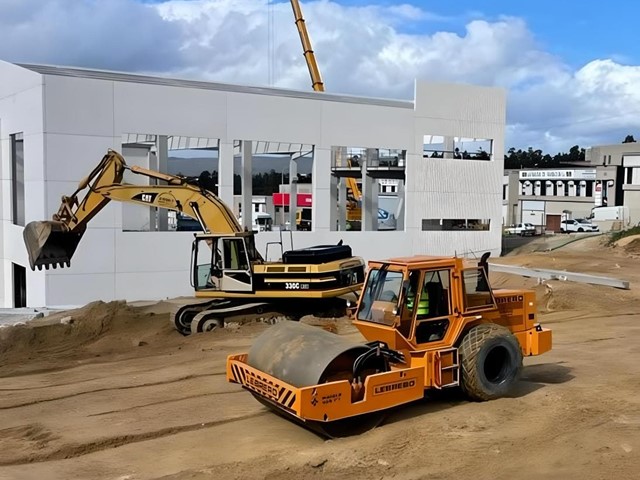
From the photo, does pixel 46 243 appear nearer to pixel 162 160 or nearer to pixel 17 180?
pixel 162 160

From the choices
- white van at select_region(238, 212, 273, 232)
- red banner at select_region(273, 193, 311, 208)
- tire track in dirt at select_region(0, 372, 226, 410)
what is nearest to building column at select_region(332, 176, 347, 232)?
red banner at select_region(273, 193, 311, 208)

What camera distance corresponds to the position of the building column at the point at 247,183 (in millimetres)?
27016

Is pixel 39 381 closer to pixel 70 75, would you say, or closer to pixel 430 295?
pixel 430 295

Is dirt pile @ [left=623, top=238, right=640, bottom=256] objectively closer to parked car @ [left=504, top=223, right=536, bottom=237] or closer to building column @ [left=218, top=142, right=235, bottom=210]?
parked car @ [left=504, top=223, right=536, bottom=237]

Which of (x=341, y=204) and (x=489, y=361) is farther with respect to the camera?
(x=341, y=204)

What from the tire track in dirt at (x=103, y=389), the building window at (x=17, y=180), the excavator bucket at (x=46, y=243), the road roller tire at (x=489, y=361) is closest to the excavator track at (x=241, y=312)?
the excavator bucket at (x=46, y=243)

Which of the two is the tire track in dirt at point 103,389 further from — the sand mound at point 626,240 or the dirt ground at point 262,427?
the sand mound at point 626,240

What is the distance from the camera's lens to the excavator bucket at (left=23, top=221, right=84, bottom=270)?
52.2ft

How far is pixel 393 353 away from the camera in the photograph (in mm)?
9172

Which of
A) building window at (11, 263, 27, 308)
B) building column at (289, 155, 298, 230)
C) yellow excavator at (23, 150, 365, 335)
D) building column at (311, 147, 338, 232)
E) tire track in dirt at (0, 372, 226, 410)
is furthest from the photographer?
building column at (289, 155, 298, 230)

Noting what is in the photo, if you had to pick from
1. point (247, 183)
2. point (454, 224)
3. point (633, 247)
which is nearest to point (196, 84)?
point (247, 183)

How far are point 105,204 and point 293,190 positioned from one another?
1317 cm

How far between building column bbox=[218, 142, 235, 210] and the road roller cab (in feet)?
58.0

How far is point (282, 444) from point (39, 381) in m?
6.36
